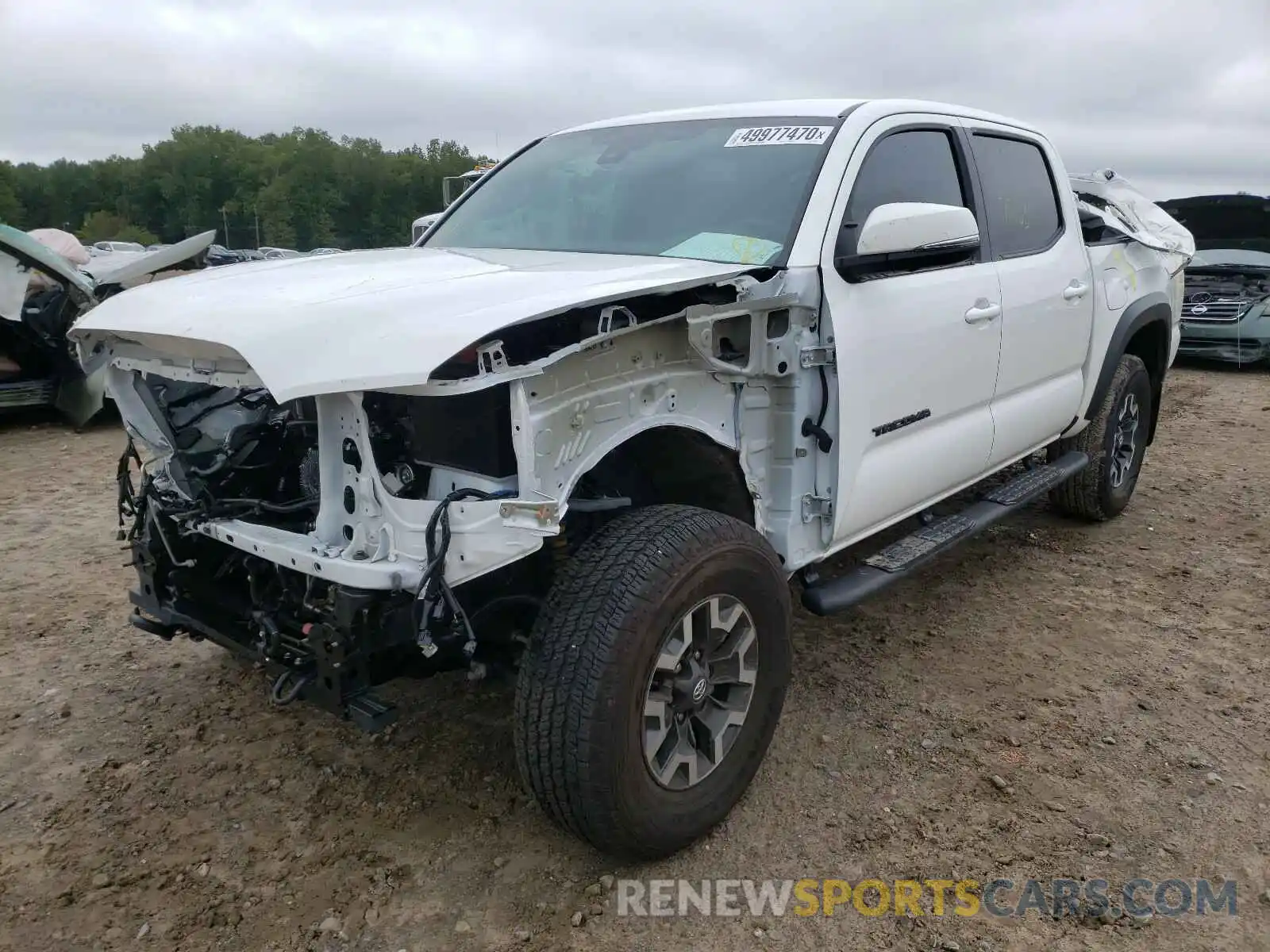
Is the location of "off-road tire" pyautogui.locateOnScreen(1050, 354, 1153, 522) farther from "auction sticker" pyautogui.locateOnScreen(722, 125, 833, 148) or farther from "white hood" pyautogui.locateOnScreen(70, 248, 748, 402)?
"white hood" pyautogui.locateOnScreen(70, 248, 748, 402)

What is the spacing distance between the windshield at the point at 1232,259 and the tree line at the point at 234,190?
49.0 meters

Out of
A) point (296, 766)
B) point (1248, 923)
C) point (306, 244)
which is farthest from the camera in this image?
point (306, 244)

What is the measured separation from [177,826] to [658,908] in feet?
4.54

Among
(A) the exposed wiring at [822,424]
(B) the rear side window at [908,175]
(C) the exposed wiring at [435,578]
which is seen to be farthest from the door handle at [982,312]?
(C) the exposed wiring at [435,578]

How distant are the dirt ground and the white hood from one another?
1.17 meters

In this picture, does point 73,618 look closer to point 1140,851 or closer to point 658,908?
point 658,908

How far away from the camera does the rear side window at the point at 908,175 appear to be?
319cm

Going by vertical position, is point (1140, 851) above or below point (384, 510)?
below

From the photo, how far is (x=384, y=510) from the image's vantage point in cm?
224

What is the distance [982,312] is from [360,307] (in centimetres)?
230

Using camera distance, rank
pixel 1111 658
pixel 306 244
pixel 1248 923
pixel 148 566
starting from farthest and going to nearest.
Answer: pixel 306 244 → pixel 1111 658 → pixel 148 566 → pixel 1248 923

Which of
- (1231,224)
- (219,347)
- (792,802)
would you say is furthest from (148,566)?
(1231,224)

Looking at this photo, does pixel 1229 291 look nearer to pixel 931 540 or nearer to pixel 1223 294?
pixel 1223 294

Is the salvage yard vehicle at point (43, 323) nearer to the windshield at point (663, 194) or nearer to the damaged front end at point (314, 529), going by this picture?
the windshield at point (663, 194)
